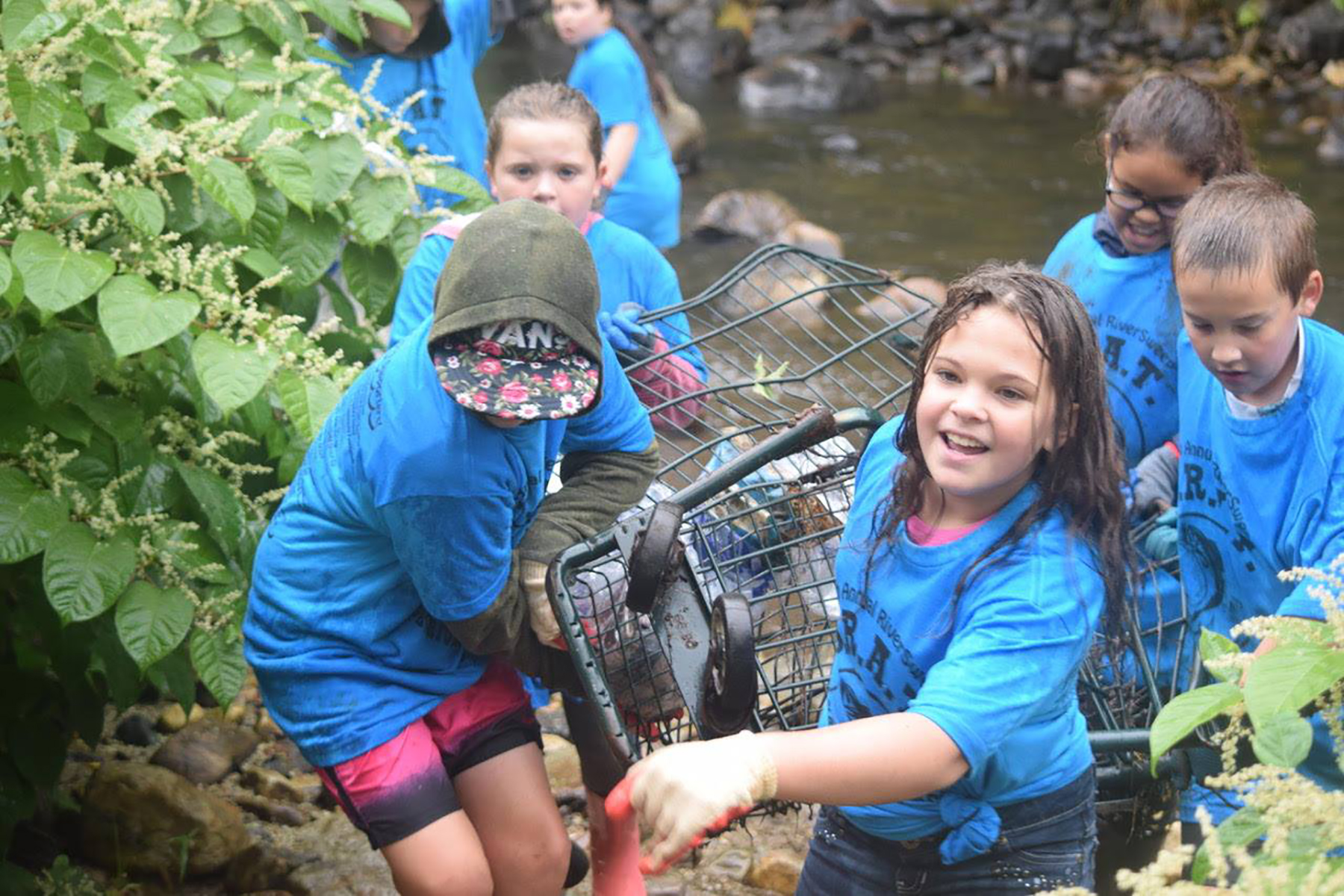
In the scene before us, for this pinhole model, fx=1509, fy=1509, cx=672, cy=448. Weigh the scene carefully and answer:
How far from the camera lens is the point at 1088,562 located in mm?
1876

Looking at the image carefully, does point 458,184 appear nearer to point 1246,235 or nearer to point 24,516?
point 24,516

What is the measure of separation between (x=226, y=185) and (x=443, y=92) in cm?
216

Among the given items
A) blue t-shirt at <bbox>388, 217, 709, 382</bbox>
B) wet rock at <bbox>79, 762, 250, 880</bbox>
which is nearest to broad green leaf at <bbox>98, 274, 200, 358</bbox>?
blue t-shirt at <bbox>388, 217, 709, 382</bbox>

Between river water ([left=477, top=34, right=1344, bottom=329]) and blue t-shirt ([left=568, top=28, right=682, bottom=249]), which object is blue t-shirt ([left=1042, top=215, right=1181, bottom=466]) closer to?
blue t-shirt ([left=568, top=28, right=682, bottom=249])

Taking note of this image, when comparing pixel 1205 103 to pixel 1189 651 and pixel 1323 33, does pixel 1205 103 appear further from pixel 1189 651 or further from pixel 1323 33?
pixel 1323 33

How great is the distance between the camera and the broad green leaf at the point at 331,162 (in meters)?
2.64

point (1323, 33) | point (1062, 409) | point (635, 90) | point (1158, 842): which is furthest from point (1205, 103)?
point (1323, 33)

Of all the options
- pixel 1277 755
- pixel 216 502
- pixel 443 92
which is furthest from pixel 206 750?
pixel 1277 755

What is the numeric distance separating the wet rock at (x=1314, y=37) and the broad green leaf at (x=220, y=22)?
10967 mm

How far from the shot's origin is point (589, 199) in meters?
3.42

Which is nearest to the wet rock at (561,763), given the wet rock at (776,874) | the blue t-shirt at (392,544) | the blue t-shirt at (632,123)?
the wet rock at (776,874)

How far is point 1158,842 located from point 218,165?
205 centimetres

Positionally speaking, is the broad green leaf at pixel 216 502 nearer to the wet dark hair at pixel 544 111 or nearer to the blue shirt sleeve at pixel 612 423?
the blue shirt sleeve at pixel 612 423

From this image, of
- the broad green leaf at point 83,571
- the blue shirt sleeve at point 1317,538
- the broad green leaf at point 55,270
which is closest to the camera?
the blue shirt sleeve at point 1317,538
